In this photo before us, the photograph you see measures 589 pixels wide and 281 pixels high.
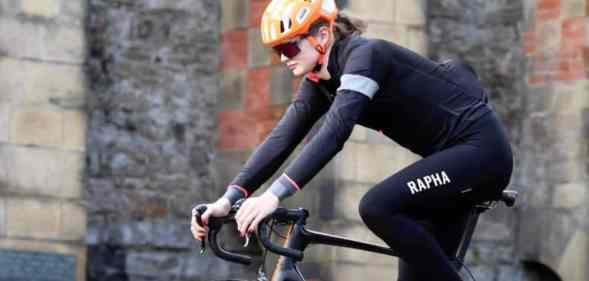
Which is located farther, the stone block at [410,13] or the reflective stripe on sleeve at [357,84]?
the stone block at [410,13]

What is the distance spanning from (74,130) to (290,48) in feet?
12.7

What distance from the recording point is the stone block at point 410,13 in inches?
397

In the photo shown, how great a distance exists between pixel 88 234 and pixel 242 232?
5132mm

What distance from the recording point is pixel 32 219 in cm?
923

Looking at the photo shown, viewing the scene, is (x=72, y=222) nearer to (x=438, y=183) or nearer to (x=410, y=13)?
(x=410, y=13)

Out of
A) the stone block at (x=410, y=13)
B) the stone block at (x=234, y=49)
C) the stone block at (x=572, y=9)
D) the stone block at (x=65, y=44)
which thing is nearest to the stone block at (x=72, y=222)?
the stone block at (x=65, y=44)

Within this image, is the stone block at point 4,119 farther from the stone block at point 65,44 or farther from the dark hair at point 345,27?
the dark hair at point 345,27

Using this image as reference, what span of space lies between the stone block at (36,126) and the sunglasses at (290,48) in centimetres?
372

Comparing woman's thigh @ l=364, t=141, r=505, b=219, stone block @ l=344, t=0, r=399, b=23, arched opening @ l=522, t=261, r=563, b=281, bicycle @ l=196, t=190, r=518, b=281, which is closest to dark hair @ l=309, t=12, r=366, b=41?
woman's thigh @ l=364, t=141, r=505, b=219

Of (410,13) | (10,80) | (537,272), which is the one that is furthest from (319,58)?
(537,272)

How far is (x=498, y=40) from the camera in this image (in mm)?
11359

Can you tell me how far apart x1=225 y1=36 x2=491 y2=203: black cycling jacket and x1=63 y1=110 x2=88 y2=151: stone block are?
360cm

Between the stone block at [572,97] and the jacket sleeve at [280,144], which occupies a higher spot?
the jacket sleeve at [280,144]

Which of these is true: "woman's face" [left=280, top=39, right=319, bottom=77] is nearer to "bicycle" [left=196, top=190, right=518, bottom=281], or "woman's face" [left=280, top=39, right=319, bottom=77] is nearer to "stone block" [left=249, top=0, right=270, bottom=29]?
"bicycle" [left=196, top=190, right=518, bottom=281]
